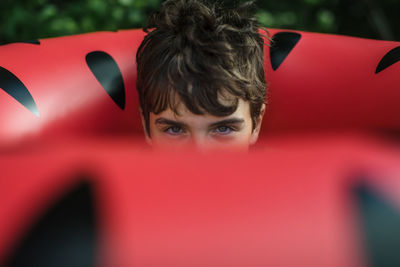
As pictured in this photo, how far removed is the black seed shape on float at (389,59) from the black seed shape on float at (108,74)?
579 mm

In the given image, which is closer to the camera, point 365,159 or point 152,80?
point 365,159

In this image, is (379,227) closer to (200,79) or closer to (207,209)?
(207,209)

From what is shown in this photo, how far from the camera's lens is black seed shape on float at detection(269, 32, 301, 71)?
1063 millimetres

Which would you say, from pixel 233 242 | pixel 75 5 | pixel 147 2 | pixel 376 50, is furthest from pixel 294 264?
pixel 75 5

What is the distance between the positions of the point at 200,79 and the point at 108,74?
0.93ft

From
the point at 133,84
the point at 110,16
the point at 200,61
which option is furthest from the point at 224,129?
the point at 110,16

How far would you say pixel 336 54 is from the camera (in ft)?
3.42

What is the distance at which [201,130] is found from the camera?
2.65ft

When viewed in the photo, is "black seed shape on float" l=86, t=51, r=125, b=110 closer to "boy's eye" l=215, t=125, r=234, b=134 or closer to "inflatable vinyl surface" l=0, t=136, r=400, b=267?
"boy's eye" l=215, t=125, r=234, b=134

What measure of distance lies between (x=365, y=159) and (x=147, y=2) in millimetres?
1357

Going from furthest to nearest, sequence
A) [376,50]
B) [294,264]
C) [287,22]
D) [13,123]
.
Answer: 1. [287,22]
2. [376,50]
3. [13,123]
4. [294,264]

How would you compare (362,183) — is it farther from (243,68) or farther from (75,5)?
(75,5)

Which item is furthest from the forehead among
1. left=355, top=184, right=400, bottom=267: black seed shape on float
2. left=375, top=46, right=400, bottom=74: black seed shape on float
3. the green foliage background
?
the green foliage background

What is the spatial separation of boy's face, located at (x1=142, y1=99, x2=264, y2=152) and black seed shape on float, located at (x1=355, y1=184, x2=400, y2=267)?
0.44 meters
